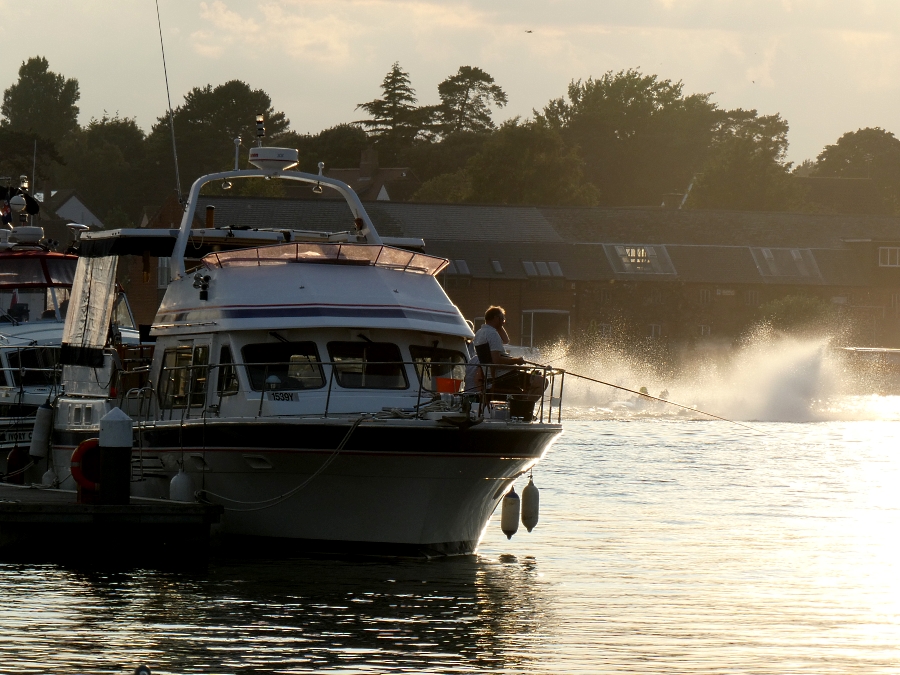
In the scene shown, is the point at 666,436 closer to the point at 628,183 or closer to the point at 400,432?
the point at 400,432


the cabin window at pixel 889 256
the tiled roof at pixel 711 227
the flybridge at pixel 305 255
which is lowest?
the flybridge at pixel 305 255

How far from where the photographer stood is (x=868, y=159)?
146m

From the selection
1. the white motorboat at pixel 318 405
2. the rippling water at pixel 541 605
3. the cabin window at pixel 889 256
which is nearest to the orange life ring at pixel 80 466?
the white motorboat at pixel 318 405

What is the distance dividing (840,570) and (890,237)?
246 ft

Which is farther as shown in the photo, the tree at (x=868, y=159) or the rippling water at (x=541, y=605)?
the tree at (x=868, y=159)

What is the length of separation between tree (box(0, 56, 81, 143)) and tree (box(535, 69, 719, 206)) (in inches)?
2574

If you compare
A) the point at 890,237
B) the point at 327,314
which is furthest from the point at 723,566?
the point at 890,237

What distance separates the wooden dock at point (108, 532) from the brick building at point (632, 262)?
193ft

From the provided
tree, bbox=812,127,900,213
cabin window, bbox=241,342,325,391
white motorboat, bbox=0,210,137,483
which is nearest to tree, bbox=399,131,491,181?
tree, bbox=812,127,900,213

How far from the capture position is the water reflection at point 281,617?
40.5 ft

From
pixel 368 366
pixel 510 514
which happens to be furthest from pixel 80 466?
pixel 510 514

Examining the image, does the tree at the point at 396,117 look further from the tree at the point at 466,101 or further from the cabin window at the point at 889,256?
the cabin window at the point at 889,256

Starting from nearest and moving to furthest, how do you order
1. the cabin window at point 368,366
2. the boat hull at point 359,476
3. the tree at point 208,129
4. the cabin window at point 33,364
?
the boat hull at point 359,476
the cabin window at point 368,366
the cabin window at point 33,364
the tree at point 208,129

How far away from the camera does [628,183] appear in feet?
425
